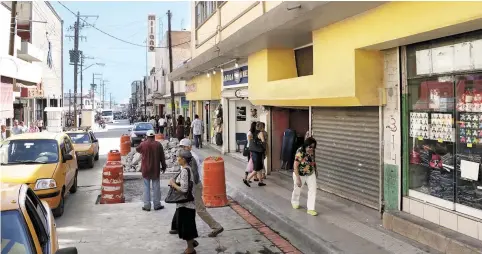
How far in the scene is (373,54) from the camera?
24.3ft

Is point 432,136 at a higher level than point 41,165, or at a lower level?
higher

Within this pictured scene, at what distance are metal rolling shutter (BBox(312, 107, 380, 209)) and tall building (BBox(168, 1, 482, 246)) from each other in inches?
0.8

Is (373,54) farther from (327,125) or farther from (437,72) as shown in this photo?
(327,125)

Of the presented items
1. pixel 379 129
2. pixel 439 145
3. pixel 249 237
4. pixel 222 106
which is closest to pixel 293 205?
pixel 249 237

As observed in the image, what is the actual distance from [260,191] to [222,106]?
27.6 feet

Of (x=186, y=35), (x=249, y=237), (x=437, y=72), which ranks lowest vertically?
(x=249, y=237)

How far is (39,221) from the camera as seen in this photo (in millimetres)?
4031

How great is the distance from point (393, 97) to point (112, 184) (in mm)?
6364

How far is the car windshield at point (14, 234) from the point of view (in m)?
3.39

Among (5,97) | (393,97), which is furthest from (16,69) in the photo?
(393,97)

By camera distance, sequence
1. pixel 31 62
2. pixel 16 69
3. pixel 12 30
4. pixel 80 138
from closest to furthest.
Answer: pixel 80 138, pixel 16 69, pixel 12 30, pixel 31 62

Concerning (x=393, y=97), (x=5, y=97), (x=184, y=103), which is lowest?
(x=393, y=97)

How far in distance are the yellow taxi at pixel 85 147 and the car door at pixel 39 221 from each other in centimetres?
1261

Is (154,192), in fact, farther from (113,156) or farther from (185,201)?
(113,156)
